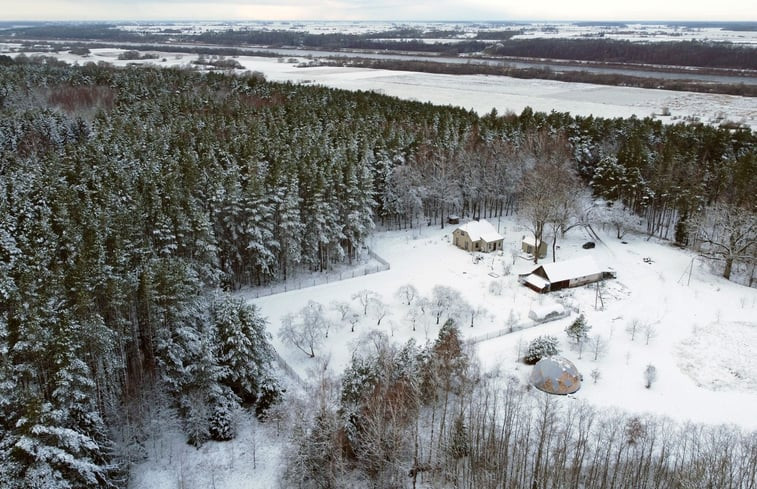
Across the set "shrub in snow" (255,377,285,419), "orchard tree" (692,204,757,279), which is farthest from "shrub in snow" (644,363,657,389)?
"shrub in snow" (255,377,285,419)

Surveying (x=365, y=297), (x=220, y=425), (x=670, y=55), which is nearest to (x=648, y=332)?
(x=365, y=297)

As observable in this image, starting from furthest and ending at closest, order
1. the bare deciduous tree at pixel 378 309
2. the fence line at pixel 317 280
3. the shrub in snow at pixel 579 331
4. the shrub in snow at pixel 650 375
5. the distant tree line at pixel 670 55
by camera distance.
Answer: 1. the distant tree line at pixel 670 55
2. the fence line at pixel 317 280
3. the bare deciduous tree at pixel 378 309
4. the shrub in snow at pixel 579 331
5. the shrub in snow at pixel 650 375

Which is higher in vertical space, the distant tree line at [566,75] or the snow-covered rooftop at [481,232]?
the distant tree line at [566,75]

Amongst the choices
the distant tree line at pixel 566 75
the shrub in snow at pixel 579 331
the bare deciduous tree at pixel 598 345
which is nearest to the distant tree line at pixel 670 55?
the distant tree line at pixel 566 75

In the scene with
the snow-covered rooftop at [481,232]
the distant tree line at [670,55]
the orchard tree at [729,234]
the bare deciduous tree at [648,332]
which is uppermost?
the distant tree line at [670,55]

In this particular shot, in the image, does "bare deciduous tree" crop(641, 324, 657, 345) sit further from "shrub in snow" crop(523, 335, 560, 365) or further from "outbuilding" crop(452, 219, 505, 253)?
"outbuilding" crop(452, 219, 505, 253)

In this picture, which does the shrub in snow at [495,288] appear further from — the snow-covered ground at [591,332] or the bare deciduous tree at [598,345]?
the bare deciduous tree at [598,345]

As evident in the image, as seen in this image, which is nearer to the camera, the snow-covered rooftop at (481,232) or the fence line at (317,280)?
the fence line at (317,280)
